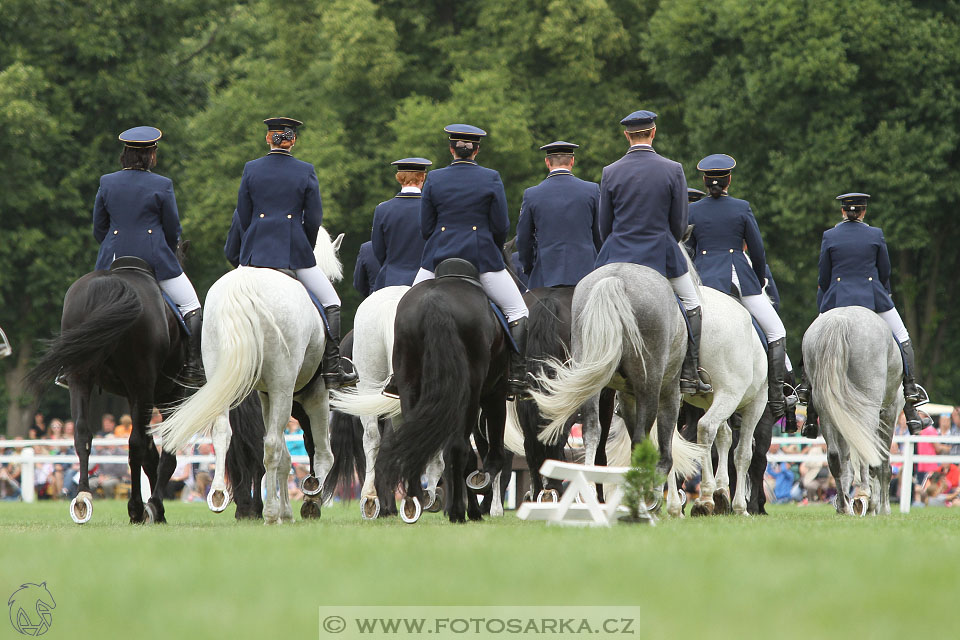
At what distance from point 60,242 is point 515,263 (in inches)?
761

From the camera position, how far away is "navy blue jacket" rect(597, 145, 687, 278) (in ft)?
36.2

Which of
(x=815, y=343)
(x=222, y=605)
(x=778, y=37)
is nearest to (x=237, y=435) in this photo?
(x=815, y=343)

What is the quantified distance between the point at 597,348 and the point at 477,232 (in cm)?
155

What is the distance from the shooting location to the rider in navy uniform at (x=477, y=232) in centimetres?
1111

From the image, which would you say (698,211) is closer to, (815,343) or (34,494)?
(815,343)

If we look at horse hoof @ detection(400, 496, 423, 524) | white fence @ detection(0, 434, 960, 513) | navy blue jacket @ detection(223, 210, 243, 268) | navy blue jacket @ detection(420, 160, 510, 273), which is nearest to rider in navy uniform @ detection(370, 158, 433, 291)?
navy blue jacket @ detection(223, 210, 243, 268)

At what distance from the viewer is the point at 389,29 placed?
108ft

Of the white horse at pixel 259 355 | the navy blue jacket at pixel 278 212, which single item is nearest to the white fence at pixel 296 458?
the navy blue jacket at pixel 278 212

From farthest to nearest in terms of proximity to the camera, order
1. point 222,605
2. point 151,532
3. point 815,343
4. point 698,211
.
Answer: point 815,343, point 698,211, point 151,532, point 222,605

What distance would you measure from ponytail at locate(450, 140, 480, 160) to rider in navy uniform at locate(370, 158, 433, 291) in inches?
82.3

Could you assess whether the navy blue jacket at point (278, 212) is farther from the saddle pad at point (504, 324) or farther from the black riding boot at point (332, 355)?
the saddle pad at point (504, 324)

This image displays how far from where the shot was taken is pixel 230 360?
1034cm

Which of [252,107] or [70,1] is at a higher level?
[70,1]

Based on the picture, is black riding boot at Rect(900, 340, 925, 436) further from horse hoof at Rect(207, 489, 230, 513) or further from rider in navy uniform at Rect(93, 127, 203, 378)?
rider in navy uniform at Rect(93, 127, 203, 378)
